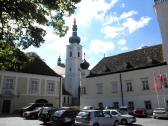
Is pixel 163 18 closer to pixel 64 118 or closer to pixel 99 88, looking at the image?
pixel 99 88

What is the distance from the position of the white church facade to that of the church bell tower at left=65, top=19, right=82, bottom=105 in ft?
104

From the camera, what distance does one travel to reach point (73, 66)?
80438 millimetres

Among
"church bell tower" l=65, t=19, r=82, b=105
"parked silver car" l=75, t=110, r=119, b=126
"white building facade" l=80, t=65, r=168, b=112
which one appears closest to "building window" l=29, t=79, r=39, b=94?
"white building facade" l=80, t=65, r=168, b=112

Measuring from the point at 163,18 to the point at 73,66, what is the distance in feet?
161

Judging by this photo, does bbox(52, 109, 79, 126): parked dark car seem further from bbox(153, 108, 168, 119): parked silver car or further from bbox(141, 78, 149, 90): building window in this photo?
bbox(141, 78, 149, 90): building window

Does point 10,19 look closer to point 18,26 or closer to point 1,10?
point 18,26

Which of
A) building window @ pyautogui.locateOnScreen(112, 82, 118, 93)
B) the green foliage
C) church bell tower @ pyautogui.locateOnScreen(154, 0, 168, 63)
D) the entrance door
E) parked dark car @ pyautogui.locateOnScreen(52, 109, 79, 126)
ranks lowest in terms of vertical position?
parked dark car @ pyautogui.locateOnScreen(52, 109, 79, 126)

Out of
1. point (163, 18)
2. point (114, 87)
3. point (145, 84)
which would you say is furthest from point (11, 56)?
point (114, 87)

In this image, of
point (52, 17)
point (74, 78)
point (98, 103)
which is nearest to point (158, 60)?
point (98, 103)

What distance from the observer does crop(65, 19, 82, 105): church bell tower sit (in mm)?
77688

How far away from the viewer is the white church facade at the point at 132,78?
34000 millimetres

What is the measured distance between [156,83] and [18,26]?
27890 mm

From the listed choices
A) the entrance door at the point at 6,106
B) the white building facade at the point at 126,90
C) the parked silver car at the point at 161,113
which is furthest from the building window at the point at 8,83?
the parked silver car at the point at 161,113

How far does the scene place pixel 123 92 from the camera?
126 feet
